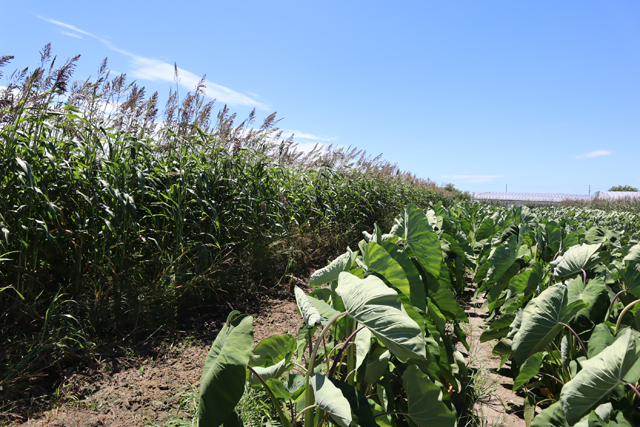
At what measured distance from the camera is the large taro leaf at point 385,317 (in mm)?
875

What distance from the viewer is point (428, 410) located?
1127 mm

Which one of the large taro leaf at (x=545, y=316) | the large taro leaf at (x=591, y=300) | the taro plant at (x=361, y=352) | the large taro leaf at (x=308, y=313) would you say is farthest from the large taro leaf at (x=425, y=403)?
the large taro leaf at (x=591, y=300)

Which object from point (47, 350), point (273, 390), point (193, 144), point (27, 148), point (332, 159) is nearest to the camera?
point (273, 390)

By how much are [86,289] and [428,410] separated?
2.24 metres

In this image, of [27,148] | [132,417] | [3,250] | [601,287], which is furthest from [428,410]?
[27,148]

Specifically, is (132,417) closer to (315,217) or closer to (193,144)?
(193,144)

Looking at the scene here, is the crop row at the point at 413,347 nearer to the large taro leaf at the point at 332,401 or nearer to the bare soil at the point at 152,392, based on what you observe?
the large taro leaf at the point at 332,401

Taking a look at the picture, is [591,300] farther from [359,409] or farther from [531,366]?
[359,409]

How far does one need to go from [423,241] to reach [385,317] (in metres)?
0.84

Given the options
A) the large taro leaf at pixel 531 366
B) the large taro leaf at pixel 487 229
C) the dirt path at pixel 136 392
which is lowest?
the dirt path at pixel 136 392

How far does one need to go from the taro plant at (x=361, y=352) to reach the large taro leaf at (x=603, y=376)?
15.1 inches

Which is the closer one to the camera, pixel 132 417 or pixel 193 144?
pixel 132 417

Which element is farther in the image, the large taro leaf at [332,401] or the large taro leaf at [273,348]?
the large taro leaf at [273,348]

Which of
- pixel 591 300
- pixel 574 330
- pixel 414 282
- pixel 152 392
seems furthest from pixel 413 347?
pixel 152 392
